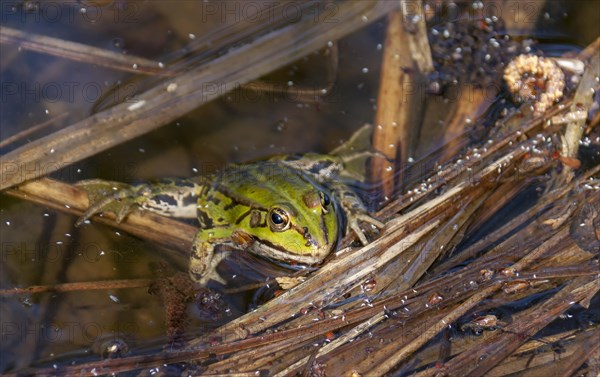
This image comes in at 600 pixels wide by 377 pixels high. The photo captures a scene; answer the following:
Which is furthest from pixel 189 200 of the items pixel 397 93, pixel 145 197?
pixel 397 93

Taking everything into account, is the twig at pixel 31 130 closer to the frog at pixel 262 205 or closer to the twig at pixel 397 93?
the frog at pixel 262 205

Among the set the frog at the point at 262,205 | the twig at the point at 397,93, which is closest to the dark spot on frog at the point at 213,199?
the frog at the point at 262,205

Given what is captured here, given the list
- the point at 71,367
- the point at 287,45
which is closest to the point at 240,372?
the point at 71,367

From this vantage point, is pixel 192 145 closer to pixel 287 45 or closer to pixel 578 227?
pixel 287 45

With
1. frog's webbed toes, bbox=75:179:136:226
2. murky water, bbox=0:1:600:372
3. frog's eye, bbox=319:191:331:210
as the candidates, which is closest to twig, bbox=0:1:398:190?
murky water, bbox=0:1:600:372

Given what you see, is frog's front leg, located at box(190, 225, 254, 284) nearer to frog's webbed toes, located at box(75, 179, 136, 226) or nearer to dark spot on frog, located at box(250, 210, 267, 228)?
dark spot on frog, located at box(250, 210, 267, 228)

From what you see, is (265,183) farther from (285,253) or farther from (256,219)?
(285,253)
